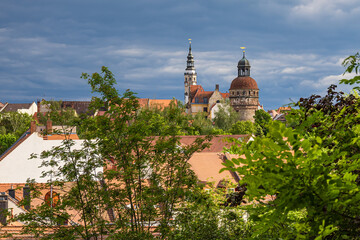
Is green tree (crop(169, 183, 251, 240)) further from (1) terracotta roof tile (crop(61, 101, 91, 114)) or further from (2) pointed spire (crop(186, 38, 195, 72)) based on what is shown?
(2) pointed spire (crop(186, 38, 195, 72))

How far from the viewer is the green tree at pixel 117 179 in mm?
11500

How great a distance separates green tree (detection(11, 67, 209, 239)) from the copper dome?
11204 centimetres

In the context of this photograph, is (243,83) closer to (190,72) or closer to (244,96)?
(244,96)

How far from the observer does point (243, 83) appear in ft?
406

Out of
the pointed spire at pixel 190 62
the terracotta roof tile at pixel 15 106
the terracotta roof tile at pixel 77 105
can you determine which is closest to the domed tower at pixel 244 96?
the terracotta roof tile at pixel 77 105

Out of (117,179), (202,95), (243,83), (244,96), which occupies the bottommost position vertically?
(117,179)

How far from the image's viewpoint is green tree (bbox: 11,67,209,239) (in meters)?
11.5

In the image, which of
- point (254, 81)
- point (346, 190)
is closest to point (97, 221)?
point (346, 190)

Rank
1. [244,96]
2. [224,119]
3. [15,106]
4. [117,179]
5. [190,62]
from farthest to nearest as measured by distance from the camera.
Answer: [190,62], [15,106], [244,96], [224,119], [117,179]

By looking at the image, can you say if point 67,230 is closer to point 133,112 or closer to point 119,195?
point 119,195

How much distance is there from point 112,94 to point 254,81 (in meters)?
116

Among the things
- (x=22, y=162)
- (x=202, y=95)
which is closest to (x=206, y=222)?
(x=22, y=162)

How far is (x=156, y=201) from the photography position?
11.5 metres

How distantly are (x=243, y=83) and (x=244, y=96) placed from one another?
3960mm
